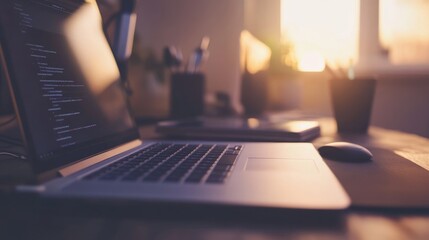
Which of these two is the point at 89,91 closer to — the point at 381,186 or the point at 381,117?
the point at 381,186

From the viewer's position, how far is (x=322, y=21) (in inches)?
90.5

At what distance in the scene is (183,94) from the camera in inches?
46.9

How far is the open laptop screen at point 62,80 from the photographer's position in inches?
14.8

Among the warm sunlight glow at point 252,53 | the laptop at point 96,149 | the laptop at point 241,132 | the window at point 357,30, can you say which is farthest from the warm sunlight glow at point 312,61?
the laptop at point 96,149

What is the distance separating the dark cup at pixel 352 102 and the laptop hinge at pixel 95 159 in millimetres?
550

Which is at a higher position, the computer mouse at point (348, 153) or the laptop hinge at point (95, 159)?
the laptop hinge at point (95, 159)

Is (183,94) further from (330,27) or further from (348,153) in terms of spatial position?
(330,27)

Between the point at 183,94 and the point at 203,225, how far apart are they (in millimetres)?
934

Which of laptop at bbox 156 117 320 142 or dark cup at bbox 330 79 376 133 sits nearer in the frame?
laptop at bbox 156 117 320 142

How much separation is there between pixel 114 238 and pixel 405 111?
213 centimetres

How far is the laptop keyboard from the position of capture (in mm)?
340

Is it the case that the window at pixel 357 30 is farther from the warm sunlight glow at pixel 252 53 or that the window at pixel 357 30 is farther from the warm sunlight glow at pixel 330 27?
the warm sunlight glow at pixel 252 53

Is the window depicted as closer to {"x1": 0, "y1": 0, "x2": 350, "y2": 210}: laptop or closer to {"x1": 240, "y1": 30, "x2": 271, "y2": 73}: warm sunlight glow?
{"x1": 240, "y1": 30, "x2": 271, "y2": 73}: warm sunlight glow

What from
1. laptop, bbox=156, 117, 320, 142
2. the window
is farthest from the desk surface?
the window
